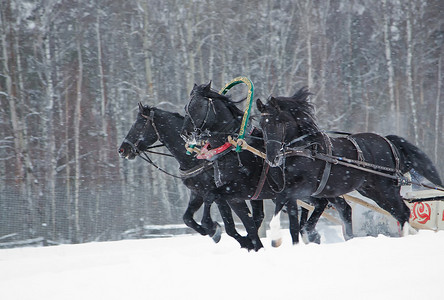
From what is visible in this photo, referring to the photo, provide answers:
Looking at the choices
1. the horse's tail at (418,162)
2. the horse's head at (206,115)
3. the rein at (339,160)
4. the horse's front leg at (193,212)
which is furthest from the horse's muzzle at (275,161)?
the horse's tail at (418,162)

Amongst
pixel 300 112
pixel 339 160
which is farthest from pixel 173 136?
pixel 339 160

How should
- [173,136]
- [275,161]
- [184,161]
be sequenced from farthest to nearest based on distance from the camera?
[173,136], [184,161], [275,161]

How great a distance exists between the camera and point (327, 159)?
19.9 feet

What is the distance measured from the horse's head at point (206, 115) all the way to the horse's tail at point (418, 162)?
96.2 inches

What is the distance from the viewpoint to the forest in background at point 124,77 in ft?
45.3

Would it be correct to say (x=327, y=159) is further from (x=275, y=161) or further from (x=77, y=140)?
(x=77, y=140)

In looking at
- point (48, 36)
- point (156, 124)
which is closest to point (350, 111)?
point (48, 36)

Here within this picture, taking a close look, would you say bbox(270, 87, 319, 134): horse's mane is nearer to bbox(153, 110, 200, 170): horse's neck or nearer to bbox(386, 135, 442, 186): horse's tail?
bbox(153, 110, 200, 170): horse's neck

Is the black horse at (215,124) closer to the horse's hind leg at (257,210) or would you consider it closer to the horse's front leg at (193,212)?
the horse's hind leg at (257,210)

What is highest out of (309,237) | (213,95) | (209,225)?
(213,95)

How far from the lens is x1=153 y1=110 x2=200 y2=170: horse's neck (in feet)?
22.9

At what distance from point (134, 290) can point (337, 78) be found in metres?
13.8

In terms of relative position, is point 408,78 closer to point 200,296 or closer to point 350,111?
point 350,111

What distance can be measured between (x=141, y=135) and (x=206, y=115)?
122 centimetres
